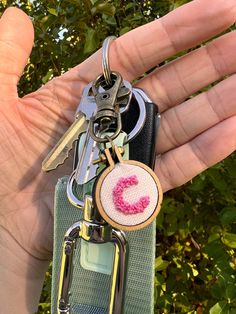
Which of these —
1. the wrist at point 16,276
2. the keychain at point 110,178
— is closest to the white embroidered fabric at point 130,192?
the keychain at point 110,178

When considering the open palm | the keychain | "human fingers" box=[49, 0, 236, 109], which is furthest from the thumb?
the keychain

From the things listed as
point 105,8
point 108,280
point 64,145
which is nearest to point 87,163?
point 64,145

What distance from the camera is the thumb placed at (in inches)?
53.5

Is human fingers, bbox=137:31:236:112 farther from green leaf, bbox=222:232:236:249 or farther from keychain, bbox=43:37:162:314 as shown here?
green leaf, bbox=222:232:236:249

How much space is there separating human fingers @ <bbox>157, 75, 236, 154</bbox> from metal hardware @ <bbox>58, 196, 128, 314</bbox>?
1.00ft

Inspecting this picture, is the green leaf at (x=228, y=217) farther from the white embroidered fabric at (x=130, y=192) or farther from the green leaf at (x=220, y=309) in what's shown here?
the white embroidered fabric at (x=130, y=192)

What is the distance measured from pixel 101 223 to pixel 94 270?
141 millimetres

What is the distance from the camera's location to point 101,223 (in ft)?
3.46

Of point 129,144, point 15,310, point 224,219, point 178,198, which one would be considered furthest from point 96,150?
point 178,198

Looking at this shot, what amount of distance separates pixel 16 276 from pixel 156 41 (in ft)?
2.12

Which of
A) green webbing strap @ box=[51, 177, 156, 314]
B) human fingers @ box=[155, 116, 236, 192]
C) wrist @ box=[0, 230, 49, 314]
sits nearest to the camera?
green webbing strap @ box=[51, 177, 156, 314]

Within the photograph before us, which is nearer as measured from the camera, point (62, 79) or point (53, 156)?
point (53, 156)

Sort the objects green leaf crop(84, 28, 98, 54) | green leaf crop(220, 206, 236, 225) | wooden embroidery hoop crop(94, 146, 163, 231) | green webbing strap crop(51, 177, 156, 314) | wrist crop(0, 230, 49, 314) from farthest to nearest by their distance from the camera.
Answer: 1. green leaf crop(84, 28, 98, 54)
2. green leaf crop(220, 206, 236, 225)
3. wrist crop(0, 230, 49, 314)
4. green webbing strap crop(51, 177, 156, 314)
5. wooden embroidery hoop crop(94, 146, 163, 231)

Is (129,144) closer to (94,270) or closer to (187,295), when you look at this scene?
(94,270)
